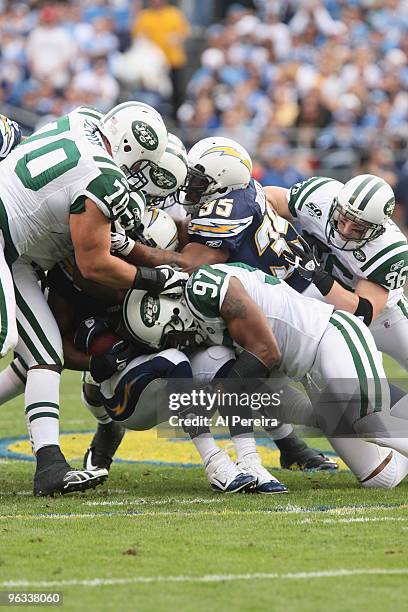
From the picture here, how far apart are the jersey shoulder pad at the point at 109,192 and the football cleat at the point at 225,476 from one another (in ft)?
3.94

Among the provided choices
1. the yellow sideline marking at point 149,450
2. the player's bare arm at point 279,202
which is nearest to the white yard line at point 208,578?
the yellow sideline marking at point 149,450

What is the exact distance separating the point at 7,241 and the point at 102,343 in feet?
2.14

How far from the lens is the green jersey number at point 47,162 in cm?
561

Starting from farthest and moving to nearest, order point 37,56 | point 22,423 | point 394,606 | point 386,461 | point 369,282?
point 37,56 → point 22,423 → point 369,282 → point 386,461 → point 394,606

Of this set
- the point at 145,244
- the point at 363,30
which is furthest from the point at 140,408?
the point at 363,30

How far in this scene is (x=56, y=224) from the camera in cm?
571

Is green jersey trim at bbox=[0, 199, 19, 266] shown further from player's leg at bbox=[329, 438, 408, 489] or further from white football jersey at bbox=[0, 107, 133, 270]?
player's leg at bbox=[329, 438, 408, 489]

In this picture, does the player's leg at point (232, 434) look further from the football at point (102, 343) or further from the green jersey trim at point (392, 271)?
the green jersey trim at point (392, 271)

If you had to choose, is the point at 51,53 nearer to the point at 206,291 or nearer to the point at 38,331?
the point at 38,331

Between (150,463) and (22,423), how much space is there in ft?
5.47

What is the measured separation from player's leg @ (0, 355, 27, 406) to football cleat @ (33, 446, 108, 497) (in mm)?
750

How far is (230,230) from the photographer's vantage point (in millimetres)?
5926

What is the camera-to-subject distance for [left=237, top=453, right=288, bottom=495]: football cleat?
566 cm

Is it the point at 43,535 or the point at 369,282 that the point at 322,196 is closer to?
the point at 369,282
